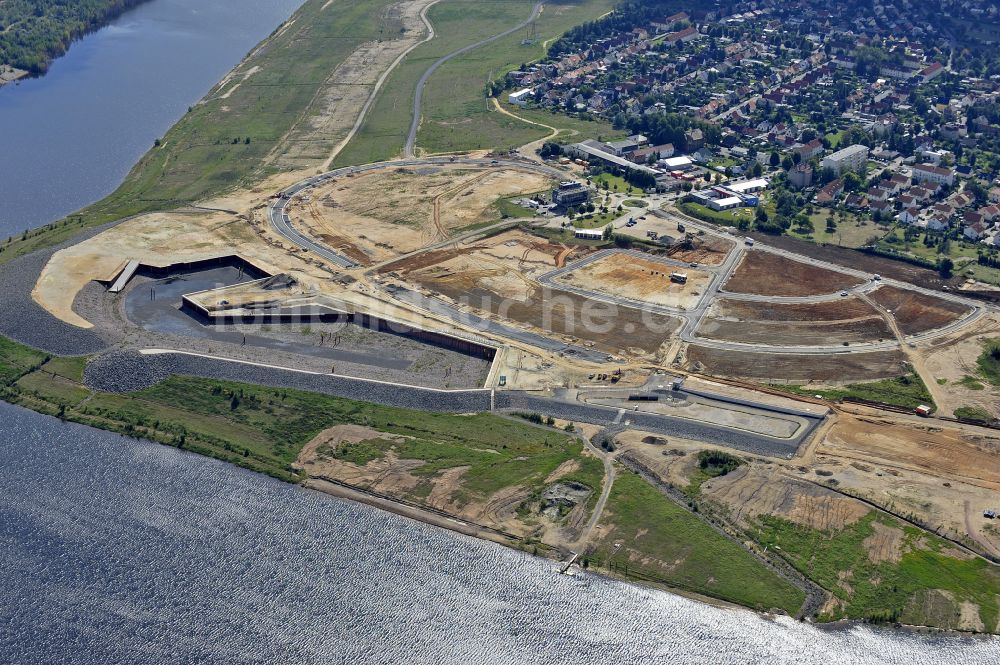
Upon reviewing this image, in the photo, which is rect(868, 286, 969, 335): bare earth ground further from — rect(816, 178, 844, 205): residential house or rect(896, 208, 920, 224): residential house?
rect(816, 178, 844, 205): residential house

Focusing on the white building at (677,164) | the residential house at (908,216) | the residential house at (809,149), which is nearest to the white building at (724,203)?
the white building at (677,164)

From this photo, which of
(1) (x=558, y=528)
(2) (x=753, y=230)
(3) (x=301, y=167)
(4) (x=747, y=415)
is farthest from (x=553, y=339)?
(3) (x=301, y=167)

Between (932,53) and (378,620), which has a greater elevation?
(378,620)

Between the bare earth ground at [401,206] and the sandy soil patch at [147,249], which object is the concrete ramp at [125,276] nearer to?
the sandy soil patch at [147,249]

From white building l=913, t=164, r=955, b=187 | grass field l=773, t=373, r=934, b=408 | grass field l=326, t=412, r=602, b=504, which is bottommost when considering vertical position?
A: white building l=913, t=164, r=955, b=187

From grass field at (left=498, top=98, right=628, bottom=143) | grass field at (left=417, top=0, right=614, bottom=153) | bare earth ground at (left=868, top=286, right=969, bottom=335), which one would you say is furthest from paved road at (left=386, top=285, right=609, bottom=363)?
grass field at (left=498, top=98, right=628, bottom=143)

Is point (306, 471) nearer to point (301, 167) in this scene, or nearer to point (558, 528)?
point (558, 528)
